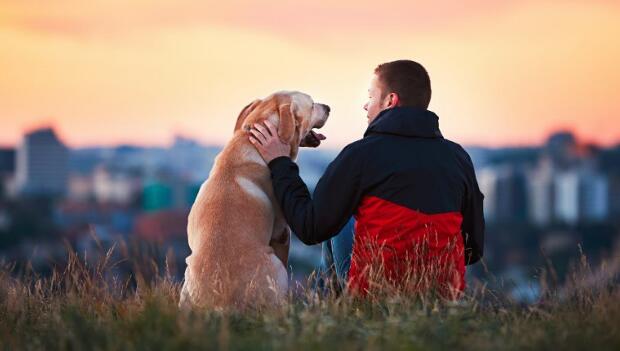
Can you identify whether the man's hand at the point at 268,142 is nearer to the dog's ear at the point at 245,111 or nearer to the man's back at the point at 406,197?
the dog's ear at the point at 245,111

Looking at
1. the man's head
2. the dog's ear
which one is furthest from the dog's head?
the man's head

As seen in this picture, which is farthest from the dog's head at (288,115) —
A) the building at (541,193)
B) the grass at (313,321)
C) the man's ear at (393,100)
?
the building at (541,193)

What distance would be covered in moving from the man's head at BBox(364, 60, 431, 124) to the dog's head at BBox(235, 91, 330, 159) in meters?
0.52

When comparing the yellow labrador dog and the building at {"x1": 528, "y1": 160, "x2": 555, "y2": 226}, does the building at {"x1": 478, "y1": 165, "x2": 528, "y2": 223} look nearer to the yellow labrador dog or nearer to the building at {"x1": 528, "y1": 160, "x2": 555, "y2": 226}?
the building at {"x1": 528, "y1": 160, "x2": 555, "y2": 226}

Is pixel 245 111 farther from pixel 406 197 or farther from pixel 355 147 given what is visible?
pixel 406 197

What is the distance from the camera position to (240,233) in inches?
212

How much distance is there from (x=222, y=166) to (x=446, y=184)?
1.29m

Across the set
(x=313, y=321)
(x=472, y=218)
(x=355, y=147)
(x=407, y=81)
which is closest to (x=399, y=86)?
(x=407, y=81)

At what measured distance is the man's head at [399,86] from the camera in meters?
5.52

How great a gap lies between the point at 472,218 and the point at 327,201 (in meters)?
0.96

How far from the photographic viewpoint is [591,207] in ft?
590

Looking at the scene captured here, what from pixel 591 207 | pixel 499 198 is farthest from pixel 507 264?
pixel 591 207

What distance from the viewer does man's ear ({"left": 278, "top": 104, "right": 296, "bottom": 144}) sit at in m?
5.93

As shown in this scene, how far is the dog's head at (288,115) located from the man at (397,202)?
55 cm
